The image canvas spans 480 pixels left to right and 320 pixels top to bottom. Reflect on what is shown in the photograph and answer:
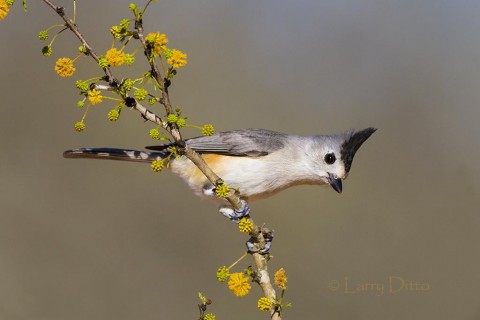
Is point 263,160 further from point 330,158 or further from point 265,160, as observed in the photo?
point 330,158

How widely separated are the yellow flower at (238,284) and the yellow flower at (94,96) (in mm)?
747

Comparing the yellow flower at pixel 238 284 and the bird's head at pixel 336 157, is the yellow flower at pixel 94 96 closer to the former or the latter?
the yellow flower at pixel 238 284

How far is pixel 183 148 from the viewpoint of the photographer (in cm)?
227

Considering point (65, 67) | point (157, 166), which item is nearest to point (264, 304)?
point (157, 166)

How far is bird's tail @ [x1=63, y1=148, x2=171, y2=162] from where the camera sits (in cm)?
361

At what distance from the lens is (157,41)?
A: 6.59 feet

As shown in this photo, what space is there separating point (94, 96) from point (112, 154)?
5.64ft

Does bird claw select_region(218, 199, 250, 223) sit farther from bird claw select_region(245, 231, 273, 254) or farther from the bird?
bird claw select_region(245, 231, 273, 254)

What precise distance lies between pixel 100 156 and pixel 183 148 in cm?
159

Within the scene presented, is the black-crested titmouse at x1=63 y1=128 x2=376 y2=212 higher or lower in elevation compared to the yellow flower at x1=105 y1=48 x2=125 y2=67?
higher

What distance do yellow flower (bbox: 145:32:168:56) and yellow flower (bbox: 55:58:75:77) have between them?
0.83 feet

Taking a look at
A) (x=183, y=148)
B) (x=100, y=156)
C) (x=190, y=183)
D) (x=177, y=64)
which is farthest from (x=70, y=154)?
(x=177, y=64)

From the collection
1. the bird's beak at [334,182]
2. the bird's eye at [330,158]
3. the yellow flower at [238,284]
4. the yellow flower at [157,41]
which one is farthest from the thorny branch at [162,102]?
the bird's eye at [330,158]

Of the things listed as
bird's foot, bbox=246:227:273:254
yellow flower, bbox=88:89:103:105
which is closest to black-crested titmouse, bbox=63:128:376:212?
bird's foot, bbox=246:227:273:254
